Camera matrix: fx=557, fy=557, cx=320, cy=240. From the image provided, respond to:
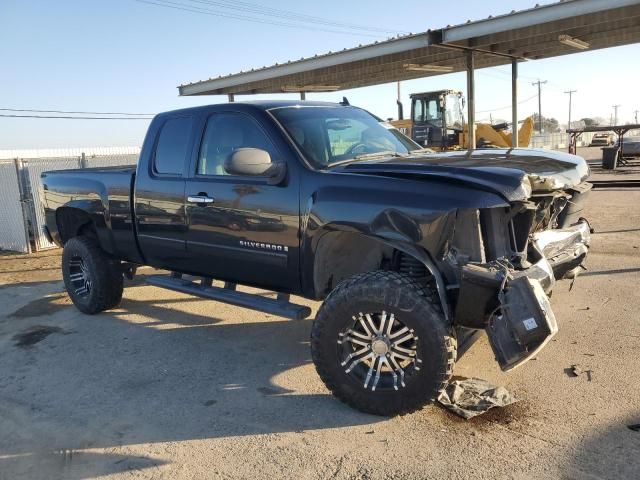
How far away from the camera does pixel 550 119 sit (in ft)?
427

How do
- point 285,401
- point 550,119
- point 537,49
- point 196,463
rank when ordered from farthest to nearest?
point 550,119 → point 537,49 → point 285,401 → point 196,463

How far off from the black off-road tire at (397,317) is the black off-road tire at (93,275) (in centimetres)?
326

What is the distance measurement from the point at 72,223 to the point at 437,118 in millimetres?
17116

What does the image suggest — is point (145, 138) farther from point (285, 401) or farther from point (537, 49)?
point (537, 49)

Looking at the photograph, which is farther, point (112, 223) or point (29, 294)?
point (29, 294)

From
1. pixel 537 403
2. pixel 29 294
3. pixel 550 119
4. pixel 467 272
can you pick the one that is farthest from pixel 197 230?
pixel 550 119

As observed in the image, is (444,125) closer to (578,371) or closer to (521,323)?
(578,371)

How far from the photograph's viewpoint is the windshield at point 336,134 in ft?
14.0

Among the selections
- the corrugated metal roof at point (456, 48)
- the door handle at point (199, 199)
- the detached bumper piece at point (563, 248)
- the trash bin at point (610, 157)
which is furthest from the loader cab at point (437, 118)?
the door handle at point (199, 199)

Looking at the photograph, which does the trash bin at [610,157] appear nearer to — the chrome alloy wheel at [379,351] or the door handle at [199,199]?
the door handle at [199,199]

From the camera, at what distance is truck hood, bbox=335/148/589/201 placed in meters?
3.25

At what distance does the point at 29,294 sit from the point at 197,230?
4037mm

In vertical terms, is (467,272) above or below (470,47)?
below

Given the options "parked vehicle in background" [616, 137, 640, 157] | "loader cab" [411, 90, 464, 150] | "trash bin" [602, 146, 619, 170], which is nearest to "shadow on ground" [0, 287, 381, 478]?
"loader cab" [411, 90, 464, 150]
